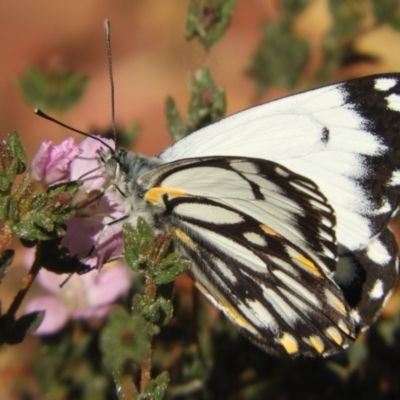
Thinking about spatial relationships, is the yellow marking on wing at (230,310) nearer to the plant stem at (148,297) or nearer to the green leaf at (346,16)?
the plant stem at (148,297)

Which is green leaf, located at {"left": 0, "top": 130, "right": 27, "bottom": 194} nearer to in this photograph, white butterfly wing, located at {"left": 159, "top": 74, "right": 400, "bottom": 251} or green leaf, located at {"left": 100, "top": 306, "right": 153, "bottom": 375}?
white butterfly wing, located at {"left": 159, "top": 74, "right": 400, "bottom": 251}

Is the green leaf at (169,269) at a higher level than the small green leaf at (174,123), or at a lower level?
higher

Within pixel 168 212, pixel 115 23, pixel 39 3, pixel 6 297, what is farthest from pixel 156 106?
pixel 168 212

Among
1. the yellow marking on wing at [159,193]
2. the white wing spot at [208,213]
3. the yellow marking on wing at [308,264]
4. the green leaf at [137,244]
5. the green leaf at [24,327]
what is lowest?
the yellow marking on wing at [308,264]

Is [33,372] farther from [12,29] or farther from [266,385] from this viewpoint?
[12,29]

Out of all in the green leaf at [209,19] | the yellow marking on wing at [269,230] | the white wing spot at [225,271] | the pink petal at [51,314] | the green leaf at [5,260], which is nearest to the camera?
the green leaf at [5,260]

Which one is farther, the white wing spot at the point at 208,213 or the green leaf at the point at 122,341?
the green leaf at the point at 122,341

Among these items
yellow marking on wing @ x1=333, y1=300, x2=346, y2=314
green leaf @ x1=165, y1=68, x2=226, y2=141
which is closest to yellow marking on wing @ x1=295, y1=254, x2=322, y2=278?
yellow marking on wing @ x1=333, y1=300, x2=346, y2=314

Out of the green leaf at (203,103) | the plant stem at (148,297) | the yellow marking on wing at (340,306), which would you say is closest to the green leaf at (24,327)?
the plant stem at (148,297)
